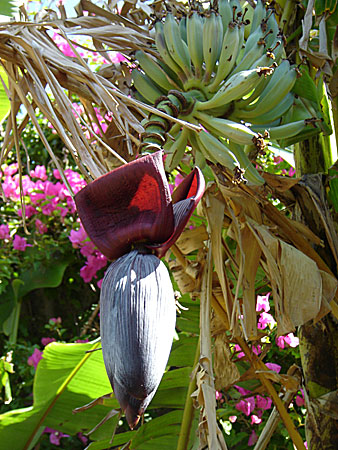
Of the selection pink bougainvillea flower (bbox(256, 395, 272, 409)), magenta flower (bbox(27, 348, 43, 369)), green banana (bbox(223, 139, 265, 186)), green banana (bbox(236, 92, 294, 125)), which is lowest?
pink bougainvillea flower (bbox(256, 395, 272, 409))

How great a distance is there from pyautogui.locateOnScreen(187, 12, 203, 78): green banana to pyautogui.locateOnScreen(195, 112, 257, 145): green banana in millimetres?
76

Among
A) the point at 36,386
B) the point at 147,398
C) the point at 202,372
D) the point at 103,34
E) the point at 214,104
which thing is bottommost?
the point at 36,386

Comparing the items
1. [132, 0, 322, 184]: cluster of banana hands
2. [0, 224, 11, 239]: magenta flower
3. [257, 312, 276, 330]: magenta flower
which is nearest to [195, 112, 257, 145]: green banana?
[132, 0, 322, 184]: cluster of banana hands

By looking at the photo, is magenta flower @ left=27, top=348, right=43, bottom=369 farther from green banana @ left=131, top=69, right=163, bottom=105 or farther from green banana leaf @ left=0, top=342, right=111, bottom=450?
green banana @ left=131, top=69, right=163, bottom=105

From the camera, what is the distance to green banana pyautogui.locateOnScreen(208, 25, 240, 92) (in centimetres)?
63

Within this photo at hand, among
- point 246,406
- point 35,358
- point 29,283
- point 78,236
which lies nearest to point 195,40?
point 246,406

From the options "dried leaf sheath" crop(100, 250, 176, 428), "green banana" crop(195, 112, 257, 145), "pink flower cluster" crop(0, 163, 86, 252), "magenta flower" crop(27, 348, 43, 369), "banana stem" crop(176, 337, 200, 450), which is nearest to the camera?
"dried leaf sheath" crop(100, 250, 176, 428)

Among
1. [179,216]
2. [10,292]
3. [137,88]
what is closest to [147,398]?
[179,216]

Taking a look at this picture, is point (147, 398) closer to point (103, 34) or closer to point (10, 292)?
point (103, 34)

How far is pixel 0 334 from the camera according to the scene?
2.19 m

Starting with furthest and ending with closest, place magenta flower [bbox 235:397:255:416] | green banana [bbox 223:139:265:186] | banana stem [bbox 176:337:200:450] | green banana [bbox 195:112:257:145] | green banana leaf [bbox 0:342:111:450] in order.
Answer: magenta flower [bbox 235:397:255:416], green banana leaf [bbox 0:342:111:450], banana stem [bbox 176:337:200:450], green banana [bbox 223:139:265:186], green banana [bbox 195:112:257:145]

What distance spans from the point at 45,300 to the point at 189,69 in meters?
1.81

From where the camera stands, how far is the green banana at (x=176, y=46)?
644 millimetres

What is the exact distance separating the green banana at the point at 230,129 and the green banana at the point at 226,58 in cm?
5
